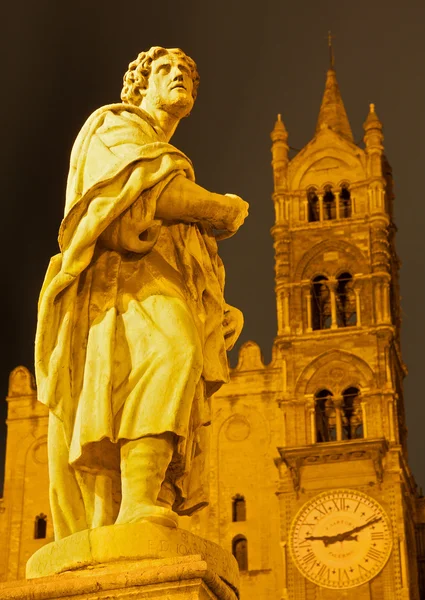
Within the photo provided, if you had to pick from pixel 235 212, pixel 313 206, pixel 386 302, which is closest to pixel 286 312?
pixel 386 302

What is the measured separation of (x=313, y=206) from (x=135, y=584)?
23.4 meters

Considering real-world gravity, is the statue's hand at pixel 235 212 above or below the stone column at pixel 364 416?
below

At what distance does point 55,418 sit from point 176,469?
13.6 inches

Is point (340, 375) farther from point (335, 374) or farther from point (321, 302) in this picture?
point (321, 302)

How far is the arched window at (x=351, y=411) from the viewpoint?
24.2 metres

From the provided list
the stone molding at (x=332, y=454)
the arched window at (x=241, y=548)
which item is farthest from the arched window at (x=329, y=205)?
the arched window at (x=241, y=548)

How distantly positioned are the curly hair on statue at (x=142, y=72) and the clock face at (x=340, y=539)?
19.2 meters

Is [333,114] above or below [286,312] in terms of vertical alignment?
above

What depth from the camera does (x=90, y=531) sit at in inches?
137

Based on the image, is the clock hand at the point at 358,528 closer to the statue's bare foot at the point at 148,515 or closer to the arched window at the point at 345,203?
the arched window at the point at 345,203

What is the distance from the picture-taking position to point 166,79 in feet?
13.6

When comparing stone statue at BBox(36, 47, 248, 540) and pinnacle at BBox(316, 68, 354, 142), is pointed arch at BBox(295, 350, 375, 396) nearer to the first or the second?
pinnacle at BBox(316, 68, 354, 142)

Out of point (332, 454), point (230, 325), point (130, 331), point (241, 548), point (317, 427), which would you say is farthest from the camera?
point (317, 427)

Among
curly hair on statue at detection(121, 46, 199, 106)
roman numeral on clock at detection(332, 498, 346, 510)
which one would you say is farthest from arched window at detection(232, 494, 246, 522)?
curly hair on statue at detection(121, 46, 199, 106)
